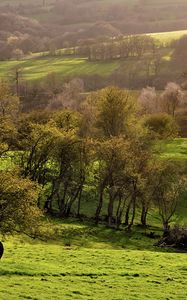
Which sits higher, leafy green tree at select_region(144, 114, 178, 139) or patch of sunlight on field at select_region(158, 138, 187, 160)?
leafy green tree at select_region(144, 114, 178, 139)

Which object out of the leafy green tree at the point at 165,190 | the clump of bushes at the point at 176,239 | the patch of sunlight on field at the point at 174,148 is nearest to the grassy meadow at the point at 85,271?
the clump of bushes at the point at 176,239

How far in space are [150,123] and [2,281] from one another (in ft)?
280

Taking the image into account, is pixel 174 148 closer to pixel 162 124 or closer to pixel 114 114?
pixel 162 124

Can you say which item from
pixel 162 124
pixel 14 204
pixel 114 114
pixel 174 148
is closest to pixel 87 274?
pixel 14 204

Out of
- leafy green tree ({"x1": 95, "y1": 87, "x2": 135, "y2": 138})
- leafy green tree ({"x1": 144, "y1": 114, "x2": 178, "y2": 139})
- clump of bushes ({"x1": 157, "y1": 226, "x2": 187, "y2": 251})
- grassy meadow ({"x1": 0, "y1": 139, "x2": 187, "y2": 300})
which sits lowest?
clump of bushes ({"x1": 157, "y1": 226, "x2": 187, "y2": 251})

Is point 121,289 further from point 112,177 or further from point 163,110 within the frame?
point 163,110

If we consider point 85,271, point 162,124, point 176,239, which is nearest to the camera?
point 85,271

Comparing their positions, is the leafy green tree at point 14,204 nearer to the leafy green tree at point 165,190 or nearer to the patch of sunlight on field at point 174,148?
the leafy green tree at point 165,190

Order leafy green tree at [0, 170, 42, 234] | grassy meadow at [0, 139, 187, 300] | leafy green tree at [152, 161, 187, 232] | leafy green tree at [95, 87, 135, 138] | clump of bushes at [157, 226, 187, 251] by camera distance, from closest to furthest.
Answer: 1. grassy meadow at [0, 139, 187, 300]
2. leafy green tree at [0, 170, 42, 234]
3. clump of bushes at [157, 226, 187, 251]
4. leafy green tree at [152, 161, 187, 232]
5. leafy green tree at [95, 87, 135, 138]

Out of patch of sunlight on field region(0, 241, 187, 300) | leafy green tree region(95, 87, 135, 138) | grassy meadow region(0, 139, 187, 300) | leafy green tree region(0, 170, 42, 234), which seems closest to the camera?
patch of sunlight on field region(0, 241, 187, 300)

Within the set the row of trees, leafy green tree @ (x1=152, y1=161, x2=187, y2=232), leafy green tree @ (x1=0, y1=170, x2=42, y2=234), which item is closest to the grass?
leafy green tree @ (x1=0, y1=170, x2=42, y2=234)

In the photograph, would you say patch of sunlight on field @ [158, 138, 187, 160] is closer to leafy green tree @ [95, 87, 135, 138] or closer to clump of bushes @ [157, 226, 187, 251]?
leafy green tree @ [95, 87, 135, 138]

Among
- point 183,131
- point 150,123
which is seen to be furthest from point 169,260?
point 183,131

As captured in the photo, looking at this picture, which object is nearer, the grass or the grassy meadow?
the grass
